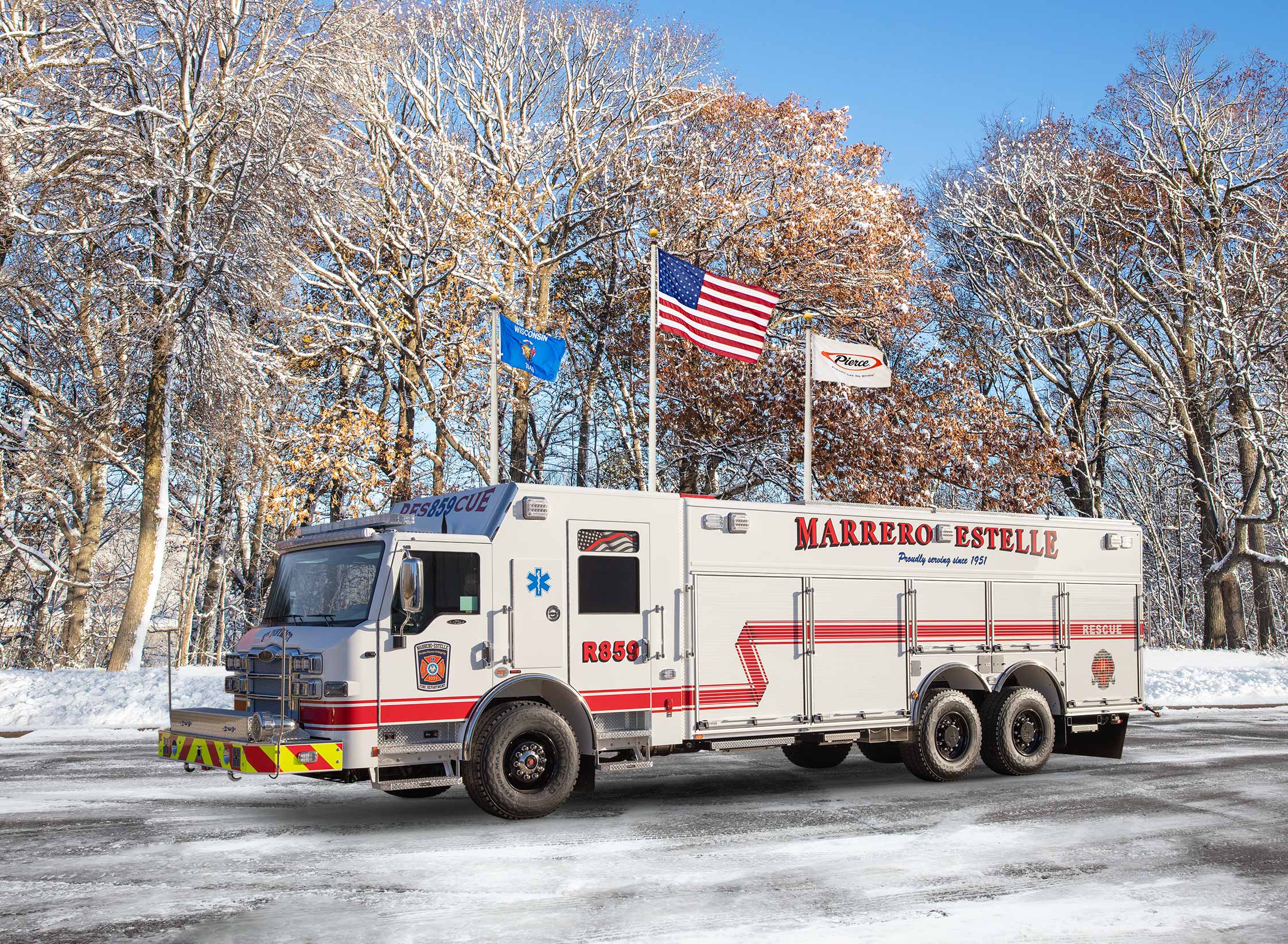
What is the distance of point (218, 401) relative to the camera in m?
25.3

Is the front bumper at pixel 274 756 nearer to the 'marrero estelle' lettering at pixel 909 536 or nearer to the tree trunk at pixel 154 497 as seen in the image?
the 'marrero estelle' lettering at pixel 909 536

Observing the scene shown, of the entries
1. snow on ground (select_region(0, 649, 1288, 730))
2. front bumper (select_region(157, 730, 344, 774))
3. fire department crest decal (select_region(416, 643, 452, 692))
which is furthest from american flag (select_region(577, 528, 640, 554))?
snow on ground (select_region(0, 649, 1288, 730))

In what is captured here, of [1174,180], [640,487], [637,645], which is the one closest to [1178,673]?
[640,487]

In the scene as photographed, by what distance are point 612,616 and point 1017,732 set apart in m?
5.63

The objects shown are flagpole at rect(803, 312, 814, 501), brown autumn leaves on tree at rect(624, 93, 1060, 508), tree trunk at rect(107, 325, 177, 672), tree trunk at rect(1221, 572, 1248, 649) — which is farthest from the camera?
tree trunk at rect(1221, 572, 1248, 649)

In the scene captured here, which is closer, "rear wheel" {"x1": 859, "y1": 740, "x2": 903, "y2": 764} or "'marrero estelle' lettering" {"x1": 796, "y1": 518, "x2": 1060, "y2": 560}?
"'marrero estelle' lettering" {"x1": 796, "y1": 518, "x2": 1060, "y2": 560}

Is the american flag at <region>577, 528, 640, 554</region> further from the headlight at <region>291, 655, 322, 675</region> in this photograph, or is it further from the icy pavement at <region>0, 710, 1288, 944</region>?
the headlight at <region>291, 655, 322, 675</region>

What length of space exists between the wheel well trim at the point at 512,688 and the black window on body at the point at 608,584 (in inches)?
28.6

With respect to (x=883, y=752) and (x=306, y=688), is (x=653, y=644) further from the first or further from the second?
(x=883, y=752)

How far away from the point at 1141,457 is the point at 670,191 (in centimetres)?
2725

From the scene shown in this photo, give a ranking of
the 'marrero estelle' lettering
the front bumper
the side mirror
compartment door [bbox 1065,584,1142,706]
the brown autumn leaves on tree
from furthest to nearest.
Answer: the brown autumn leaves on tree
compartment door [bbox 1065,584,1142,706]
the 'marrero estelle' lettering
the side mirror
the front bumper

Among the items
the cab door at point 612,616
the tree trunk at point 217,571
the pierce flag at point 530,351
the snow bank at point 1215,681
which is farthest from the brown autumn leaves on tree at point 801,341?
the cab door at point 612,616

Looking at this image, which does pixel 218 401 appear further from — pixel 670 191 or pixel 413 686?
pixel 413 686

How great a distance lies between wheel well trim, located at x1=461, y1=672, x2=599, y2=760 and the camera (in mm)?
10539
